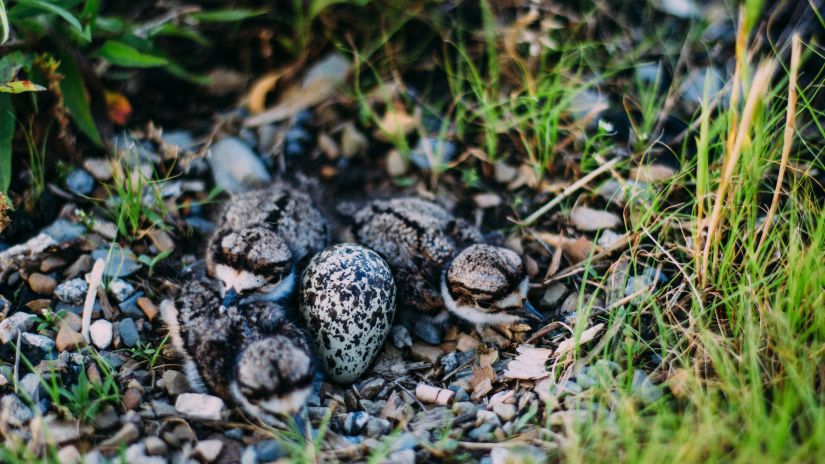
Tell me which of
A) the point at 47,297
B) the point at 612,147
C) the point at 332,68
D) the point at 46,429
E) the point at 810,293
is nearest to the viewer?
the point at 46,429

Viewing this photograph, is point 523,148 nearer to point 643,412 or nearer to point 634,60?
point 634,60

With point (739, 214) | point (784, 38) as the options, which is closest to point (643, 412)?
point (739, 214)

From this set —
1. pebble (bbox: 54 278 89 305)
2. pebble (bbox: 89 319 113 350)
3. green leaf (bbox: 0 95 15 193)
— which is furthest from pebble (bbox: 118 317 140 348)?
green leaf (bbox: 0 95 15 193)

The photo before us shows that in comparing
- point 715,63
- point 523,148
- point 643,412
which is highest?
point 715,63

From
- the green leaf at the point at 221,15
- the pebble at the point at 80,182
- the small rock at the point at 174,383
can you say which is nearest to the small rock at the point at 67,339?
the small rock at the point at 174,383

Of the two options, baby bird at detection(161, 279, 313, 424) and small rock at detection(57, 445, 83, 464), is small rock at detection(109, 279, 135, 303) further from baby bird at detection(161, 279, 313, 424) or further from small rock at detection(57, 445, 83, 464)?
small rock at detection(57, 445, 83, 464)

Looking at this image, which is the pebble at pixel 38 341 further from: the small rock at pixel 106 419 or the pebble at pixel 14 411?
the small rock at pixel 106 419
